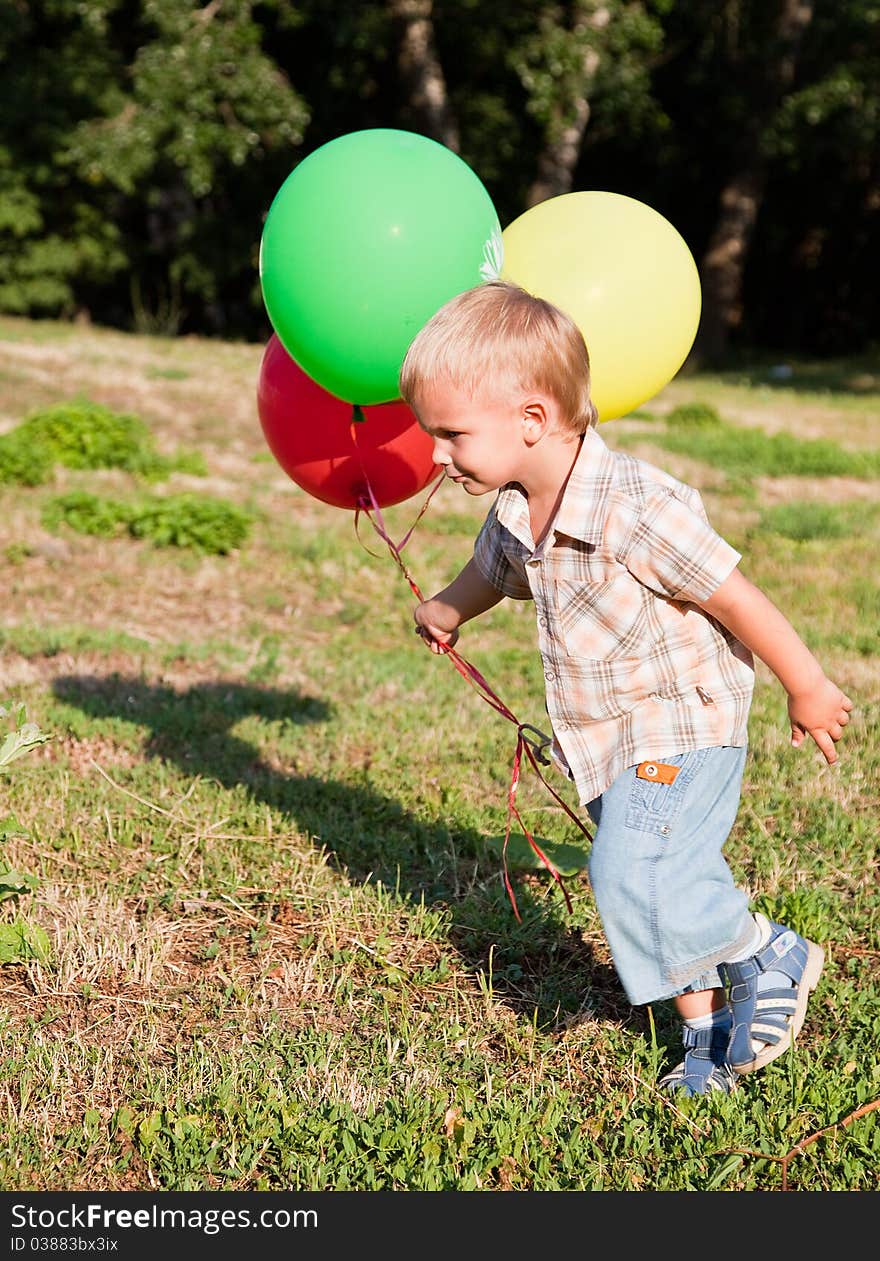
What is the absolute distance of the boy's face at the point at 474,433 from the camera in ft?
7.86

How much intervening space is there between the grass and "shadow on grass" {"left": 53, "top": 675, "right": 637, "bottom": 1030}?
0.01m

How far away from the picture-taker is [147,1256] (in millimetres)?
2246

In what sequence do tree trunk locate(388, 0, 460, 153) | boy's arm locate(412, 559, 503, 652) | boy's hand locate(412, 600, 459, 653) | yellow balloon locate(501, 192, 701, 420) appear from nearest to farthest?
yellow balloon locate(501, 192, 701, 420) < boy's arm locate(412, 559, 503, 652) < boy's hand locate(412, 600, 459, 653) < tree trunk locate(388, 0, 460, 153)

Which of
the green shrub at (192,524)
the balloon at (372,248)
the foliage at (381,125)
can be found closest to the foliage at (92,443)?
the green shrub at (192,524)

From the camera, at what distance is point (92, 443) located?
810 cm

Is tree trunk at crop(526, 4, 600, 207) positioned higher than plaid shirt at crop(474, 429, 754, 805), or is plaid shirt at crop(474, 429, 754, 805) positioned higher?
tree trunk at crop(526, 4, 600, 207)

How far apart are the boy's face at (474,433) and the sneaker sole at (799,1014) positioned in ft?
4.39

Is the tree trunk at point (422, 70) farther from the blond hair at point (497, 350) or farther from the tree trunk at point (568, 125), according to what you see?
the blond hair at point (497, 350)

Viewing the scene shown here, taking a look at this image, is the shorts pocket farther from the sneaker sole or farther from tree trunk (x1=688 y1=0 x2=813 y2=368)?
tree trunk (x1=688 y1=0 x2=813 y2=368)

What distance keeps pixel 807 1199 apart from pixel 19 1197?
147cm

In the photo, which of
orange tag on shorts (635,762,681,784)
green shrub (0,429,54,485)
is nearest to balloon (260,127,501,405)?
orange tag on shorts (635,762,681,784)

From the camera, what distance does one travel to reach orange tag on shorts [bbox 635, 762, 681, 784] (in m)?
2.56

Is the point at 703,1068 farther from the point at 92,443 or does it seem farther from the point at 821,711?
the point at 92,443

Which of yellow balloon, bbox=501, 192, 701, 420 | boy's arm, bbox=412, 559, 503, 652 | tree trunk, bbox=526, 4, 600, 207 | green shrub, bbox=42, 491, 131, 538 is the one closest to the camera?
yellow balloon, bbox=501, 192, 701, 420
